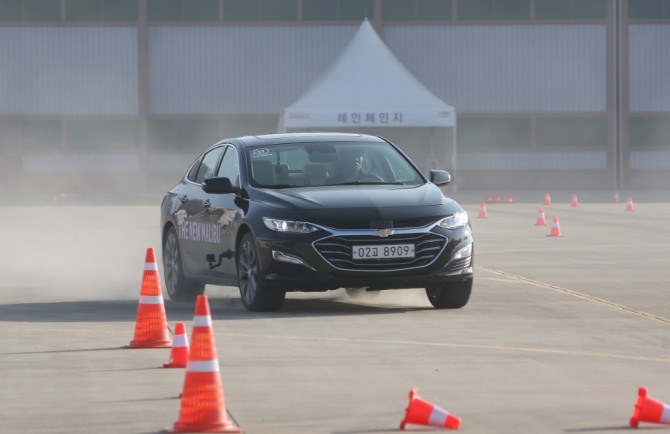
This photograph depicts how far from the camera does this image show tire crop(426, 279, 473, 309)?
45.3ft

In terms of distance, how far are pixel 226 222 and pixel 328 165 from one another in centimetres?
102

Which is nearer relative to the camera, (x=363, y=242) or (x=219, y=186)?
(x=363, y=242)

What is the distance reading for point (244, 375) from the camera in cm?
980

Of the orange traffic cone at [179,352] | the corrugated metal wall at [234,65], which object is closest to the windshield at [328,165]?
the orange traffic cone at [179,352]

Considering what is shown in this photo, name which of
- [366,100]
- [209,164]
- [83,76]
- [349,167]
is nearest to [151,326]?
[349,167]

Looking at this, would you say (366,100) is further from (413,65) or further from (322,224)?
(322,224)

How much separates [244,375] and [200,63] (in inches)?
1883

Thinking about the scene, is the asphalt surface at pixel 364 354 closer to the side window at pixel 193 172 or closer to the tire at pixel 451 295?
the tire at pixel 451 295

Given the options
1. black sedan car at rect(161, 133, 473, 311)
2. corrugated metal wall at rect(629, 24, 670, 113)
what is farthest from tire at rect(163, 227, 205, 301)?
corrugated metal wall at rect(629, 24, 670, 113)

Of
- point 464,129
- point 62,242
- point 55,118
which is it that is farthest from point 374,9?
point 62,242

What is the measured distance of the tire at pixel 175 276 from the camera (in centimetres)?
1567

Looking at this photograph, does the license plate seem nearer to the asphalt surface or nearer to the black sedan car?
the black sedan car

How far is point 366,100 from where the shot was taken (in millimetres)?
45094

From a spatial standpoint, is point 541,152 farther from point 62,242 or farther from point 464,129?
point 62,242
